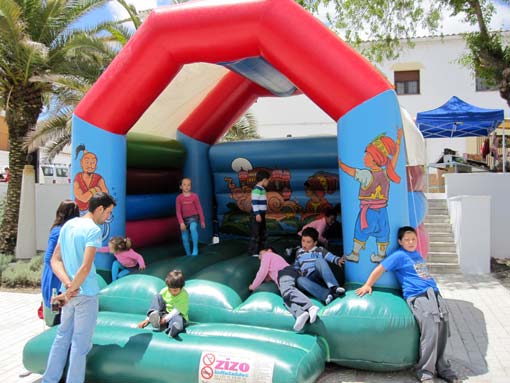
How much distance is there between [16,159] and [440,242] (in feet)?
25.0

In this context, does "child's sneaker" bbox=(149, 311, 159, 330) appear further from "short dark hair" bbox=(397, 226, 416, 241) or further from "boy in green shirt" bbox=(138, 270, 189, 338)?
"short dark hair" bbox=(397, 226, 416, 241)

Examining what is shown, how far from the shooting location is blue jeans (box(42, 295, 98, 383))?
10.3ft

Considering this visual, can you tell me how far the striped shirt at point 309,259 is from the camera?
417cm

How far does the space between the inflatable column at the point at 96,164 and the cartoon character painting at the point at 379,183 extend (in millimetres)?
2333

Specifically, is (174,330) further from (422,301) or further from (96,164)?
(96,164)

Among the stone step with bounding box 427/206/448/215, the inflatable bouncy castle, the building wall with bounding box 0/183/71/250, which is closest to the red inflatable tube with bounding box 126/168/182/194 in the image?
the inflatable bouncy castle

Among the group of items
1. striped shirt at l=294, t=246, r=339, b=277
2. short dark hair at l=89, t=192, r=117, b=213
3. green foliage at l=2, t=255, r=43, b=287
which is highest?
short dark hair at l=89, t=192, r=117, b=213

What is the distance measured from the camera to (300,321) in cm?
362

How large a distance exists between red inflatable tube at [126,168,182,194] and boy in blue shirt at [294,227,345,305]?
229cm

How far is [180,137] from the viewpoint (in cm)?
662

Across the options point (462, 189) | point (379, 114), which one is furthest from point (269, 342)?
point (462, 189)

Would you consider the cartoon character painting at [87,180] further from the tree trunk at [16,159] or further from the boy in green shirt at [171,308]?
the tree trunk at [16,159]

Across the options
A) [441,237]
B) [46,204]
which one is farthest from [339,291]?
[46,204]

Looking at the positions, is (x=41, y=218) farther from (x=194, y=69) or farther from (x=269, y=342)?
(x=269, y=342)
